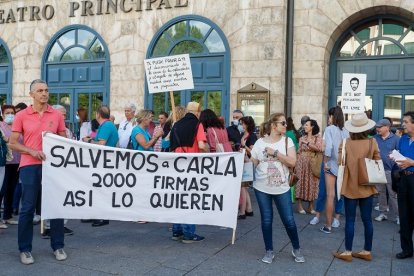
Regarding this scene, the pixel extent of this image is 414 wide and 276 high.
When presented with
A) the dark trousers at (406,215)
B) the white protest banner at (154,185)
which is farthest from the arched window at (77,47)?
the dark trousers at (406,215)

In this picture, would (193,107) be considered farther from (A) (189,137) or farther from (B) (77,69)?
(B) (77,69)

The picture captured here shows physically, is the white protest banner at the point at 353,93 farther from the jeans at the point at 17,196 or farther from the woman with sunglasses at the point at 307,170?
the jeans at the point at 17,196

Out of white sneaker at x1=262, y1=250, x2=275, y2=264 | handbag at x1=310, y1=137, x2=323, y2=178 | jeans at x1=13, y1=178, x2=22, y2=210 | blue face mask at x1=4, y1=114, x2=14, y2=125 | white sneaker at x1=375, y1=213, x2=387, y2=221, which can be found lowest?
white sneaker at x1=375, y1=213, x2=387, y2=221

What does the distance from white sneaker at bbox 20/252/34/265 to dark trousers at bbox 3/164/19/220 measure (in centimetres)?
234

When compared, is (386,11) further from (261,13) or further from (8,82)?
(8,82)

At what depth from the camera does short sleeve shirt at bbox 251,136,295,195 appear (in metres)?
5.18

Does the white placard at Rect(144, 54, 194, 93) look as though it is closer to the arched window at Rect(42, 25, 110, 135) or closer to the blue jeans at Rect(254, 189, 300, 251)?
the blue jeans at Rect(254, 189, 300, 251)

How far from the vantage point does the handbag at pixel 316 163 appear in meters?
8.16

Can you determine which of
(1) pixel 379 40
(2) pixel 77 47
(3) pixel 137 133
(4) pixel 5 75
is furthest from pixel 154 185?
(4) pixel 5 75

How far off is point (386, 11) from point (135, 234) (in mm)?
9140

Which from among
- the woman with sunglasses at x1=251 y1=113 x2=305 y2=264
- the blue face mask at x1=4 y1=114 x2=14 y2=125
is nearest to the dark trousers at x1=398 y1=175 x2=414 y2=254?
the woman with sunglasses at x1=251 y1=113 x2=305 y2=264

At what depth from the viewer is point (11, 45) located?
16.0 m

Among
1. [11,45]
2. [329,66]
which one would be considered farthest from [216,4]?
[11,45]

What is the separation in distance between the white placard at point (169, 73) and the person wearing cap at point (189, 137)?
1910 mm
